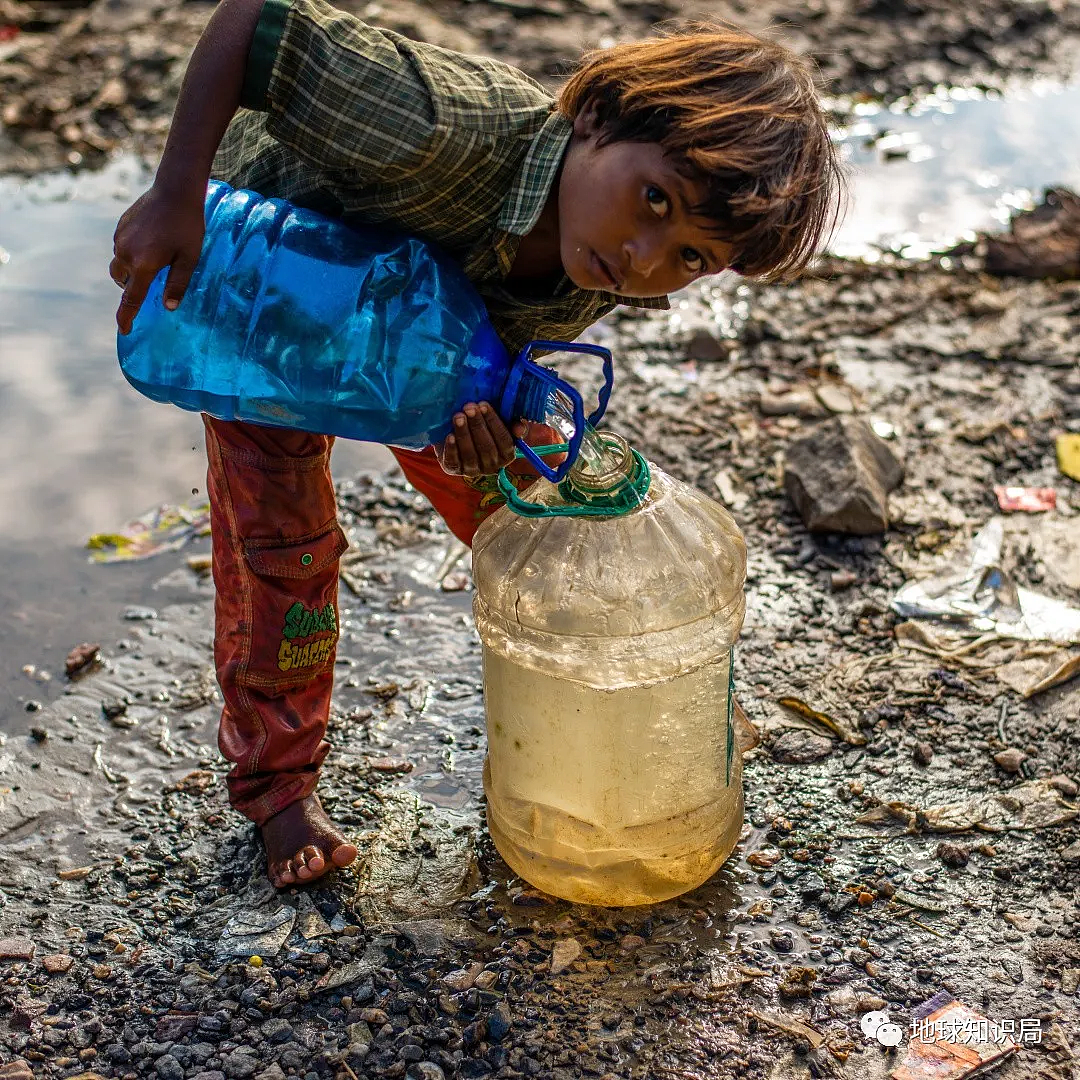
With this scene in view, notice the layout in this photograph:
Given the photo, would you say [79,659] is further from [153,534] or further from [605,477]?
[605,477]

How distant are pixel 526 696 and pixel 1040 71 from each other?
6.19 m

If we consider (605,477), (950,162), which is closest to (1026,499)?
(605,477)

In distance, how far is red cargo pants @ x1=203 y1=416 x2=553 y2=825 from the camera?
7.23 feet


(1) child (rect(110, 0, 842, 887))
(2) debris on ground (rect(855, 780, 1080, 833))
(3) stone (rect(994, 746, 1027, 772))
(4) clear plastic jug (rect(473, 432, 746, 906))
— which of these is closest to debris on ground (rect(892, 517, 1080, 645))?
(3) stone (rect(994, 746, 1027, 772))

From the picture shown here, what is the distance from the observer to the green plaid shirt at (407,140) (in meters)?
1.85

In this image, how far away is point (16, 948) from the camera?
2.19 m

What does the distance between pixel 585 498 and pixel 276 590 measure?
23.8 inches

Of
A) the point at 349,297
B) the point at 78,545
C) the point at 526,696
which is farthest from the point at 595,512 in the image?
the point at 78,545

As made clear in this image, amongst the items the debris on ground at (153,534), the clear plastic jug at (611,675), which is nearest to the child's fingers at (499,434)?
the clear plastic jug at (611,675)

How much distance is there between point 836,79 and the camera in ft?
21.7

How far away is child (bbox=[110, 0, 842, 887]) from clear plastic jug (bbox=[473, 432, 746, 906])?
0.26m

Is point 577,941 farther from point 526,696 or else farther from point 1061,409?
point 1061,409

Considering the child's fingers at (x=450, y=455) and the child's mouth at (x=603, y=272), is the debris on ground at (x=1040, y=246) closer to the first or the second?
the child's mouth at (x=603, y=272)

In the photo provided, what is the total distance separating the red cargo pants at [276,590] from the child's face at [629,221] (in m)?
0.49
